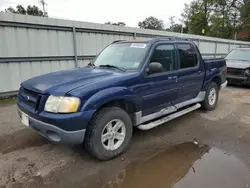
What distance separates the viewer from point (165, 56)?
3.78m

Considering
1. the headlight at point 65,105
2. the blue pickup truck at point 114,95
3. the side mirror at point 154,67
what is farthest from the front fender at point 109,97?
the side mirror at point 154,67

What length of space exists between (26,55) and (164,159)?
5632 mm

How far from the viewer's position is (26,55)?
253 inches

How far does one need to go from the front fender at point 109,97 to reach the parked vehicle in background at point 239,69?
6.76 m

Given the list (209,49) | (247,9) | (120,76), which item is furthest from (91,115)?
(247,9)

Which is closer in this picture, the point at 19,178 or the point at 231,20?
the point at 19,178

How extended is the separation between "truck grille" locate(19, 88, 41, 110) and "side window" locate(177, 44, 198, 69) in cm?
284

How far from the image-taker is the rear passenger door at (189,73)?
409 cm

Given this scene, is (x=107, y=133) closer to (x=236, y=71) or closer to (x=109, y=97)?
(x=109, y=97)

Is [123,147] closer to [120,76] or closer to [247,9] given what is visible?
[120,76]

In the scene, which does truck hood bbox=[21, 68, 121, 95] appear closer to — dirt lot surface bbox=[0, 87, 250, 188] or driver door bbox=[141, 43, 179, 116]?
driver door bbox=[141, 43, 179, 116]

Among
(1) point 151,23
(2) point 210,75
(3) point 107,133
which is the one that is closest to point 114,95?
(3) point 107,133

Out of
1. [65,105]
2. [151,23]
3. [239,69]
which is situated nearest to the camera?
[65,105]

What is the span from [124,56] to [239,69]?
6489 mm
